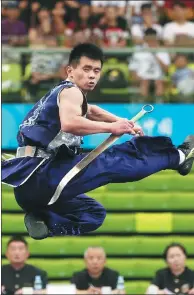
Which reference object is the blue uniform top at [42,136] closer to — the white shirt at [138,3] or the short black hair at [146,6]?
the short black hair at [146,6]

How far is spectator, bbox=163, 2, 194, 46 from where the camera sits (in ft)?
41.6

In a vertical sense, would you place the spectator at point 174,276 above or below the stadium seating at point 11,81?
below

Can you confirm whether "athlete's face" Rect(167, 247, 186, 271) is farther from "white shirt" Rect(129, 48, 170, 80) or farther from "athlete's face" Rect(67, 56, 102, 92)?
"athlete's face" Rect(67, 56, 102, 92)

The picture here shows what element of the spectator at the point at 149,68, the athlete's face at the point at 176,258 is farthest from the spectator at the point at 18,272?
the spectator at the point at 149,68

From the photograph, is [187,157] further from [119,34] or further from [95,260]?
[119,34]

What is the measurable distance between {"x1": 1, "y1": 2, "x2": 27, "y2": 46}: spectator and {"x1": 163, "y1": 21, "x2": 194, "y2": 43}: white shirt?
5.53 feet

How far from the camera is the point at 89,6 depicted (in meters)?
13.7

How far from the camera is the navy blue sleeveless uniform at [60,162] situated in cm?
736

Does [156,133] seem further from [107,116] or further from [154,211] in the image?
[107,116]

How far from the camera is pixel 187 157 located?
25.0 feet

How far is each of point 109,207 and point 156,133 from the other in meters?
1.31

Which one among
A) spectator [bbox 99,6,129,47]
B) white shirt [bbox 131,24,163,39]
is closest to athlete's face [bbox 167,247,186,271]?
spectator [bbox 99,6,129,47]

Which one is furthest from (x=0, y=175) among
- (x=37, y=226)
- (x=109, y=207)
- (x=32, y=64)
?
(x=109, y=207)

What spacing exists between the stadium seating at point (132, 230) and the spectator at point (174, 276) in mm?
1327
